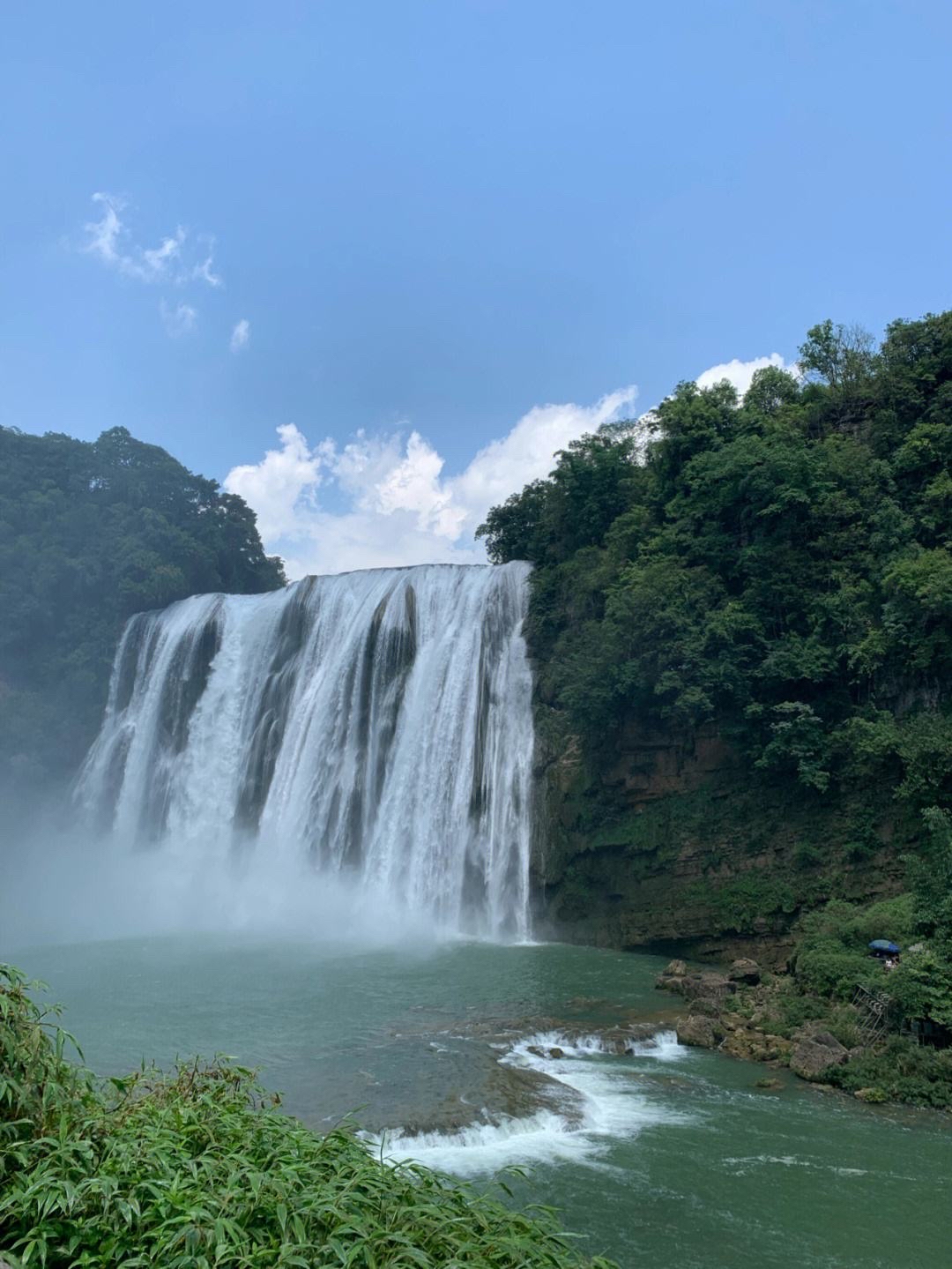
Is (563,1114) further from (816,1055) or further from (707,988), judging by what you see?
(707,988)

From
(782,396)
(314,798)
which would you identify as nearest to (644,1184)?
(314,798)

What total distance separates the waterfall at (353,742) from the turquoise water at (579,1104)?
20.4 ft

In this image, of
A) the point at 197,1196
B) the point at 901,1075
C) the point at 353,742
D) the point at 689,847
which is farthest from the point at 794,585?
the point at 197,1196

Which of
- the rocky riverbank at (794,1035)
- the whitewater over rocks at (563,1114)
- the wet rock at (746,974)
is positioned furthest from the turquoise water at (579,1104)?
the wet rock at (746,974)

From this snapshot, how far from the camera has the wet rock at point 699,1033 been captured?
13.5 metres

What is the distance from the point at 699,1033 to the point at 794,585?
10.7 meters

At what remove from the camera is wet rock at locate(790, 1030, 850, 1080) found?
12.1 m

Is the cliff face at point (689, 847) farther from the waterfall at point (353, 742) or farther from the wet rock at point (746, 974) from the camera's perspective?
the waterfall at point (353, 742)

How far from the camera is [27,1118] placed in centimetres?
412

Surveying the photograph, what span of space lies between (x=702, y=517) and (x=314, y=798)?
1332 centimetres

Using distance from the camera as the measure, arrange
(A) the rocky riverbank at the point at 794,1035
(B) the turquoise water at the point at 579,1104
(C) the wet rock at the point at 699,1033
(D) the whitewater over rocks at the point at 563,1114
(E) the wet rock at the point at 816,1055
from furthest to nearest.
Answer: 1. (C) the wet rock at the point at 699,1033
2. (E) the wet rock at the point at 816,1055
3. (A) the rocky riverbank at the point at 794,1035
4. (D) the whitewater over rocks at the point at 563,1114
5. (B) the turquoise water at the point at 579,1104

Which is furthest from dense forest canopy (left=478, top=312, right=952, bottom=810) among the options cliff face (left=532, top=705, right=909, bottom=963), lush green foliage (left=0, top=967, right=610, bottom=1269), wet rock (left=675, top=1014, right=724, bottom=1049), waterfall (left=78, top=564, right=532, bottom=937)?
lush green foliage (left=0, top=967, right=610, bottom=1269)

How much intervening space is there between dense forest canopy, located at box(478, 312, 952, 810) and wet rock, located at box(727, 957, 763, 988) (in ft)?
12.5

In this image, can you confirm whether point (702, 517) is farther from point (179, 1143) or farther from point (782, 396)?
point (179, 1143)
